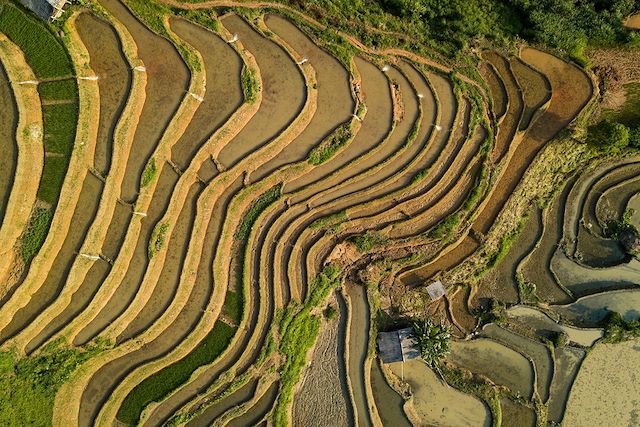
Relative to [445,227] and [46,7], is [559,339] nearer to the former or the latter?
[445,227]

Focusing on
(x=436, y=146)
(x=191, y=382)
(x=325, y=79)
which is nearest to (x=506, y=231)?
(x=436, y=146)

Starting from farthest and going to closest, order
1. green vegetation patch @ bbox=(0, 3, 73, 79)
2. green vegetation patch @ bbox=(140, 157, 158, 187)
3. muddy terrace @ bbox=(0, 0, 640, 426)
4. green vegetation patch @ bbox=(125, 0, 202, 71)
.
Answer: green vegetation patch @ bbox=(125, 0, 202, 71)
green vegetation patch @ bbox=(140, 157, 158, 187)
muddy terrace @ bbox=(0, 0, 640, 426)
green vegetation patch @ bbox=(0, 3, 73, 79)

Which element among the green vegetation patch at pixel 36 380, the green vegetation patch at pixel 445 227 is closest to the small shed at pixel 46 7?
the green vegetation patch at pixel 36 380

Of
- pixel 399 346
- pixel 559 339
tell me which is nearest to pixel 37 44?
pixel 399 346

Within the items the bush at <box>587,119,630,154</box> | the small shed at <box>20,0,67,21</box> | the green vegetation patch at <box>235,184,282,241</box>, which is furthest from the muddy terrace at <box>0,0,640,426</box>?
the bush at <box>587,119,630,154</box>

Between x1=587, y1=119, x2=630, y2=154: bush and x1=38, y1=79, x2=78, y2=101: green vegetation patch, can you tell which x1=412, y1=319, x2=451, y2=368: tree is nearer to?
x1=587, y1=119, x2=630, y2=154: bush
